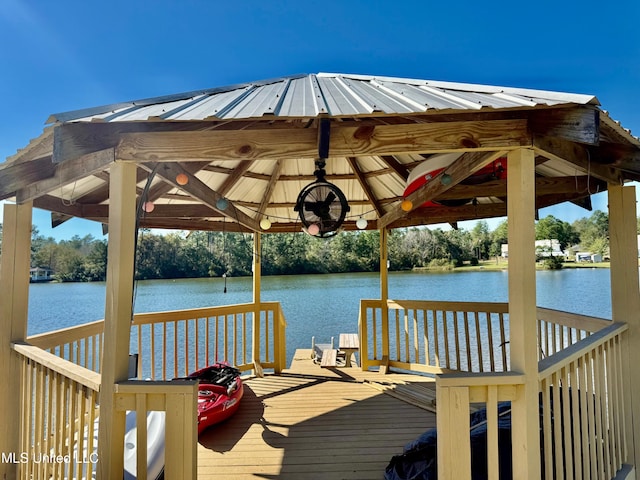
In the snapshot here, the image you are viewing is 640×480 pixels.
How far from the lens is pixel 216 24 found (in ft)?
50.9

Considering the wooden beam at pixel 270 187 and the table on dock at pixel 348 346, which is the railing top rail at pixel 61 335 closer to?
the wooden beam at pixel 270 187

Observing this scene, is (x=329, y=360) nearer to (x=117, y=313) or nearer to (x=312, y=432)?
(x=312, y=432)

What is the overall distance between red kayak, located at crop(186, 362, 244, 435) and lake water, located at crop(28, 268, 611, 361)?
5912 millimetres

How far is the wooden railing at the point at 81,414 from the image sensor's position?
5.54 feet

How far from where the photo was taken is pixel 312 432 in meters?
3.01

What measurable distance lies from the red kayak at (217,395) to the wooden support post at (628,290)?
3177mm

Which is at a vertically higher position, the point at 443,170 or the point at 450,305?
the point at 443,170

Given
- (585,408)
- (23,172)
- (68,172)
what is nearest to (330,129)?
(68,172)

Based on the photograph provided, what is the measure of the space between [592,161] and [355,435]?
272 centimetres

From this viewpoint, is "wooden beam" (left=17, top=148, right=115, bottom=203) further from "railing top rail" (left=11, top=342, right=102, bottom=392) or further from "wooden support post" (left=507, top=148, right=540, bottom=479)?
"wooden support post" (left=507, top=148, right=540, bottom=479)

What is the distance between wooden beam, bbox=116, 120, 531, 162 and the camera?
1826 mm

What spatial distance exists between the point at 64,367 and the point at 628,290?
3.85m

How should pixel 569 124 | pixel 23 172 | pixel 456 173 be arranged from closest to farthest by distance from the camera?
pixel 569 124
pixel 23 172
pixel 456 173

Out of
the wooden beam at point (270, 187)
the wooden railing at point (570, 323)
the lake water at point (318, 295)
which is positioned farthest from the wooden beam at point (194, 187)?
the lake water at point (318, 295)
